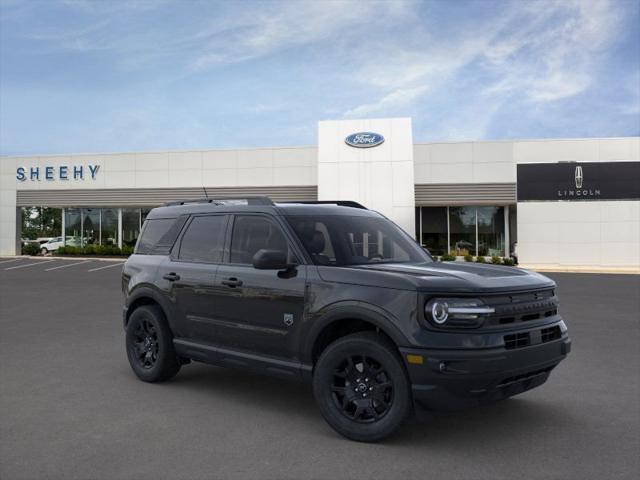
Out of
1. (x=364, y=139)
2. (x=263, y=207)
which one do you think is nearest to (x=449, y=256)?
(x=364, y=139)

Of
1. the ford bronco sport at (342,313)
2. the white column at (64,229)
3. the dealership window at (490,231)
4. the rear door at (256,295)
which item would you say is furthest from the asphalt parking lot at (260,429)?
the white column at (64,229)

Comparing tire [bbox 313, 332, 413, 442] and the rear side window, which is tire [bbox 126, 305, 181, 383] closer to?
the rear side window

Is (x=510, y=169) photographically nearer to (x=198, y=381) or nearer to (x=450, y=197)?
(x=450, y=197)

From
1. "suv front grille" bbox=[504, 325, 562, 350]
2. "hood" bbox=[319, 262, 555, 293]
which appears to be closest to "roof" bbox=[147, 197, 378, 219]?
"hood" bbox=[319, 262, 555, 293]

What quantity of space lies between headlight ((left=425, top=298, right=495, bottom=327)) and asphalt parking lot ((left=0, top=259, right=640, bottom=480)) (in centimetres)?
97

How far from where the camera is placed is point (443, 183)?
3145cm

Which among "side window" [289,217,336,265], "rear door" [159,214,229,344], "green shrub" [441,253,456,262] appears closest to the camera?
"side window" [289,217,336,265]

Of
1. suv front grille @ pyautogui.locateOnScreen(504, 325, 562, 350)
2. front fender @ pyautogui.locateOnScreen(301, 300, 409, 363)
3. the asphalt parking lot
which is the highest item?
front fender @ pyautogui.locateOnScreen(301, 300, 409, 363)

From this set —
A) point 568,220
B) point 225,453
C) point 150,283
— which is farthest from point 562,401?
point 568,220

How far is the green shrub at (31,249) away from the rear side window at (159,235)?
34.5 meters

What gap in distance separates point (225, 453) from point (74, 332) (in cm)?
637

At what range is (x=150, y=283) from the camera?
6.41 metres

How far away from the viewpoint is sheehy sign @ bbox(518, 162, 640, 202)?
29500mm

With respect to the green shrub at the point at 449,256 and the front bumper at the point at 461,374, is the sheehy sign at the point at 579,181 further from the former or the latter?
the front bumper at the point at 461,374
